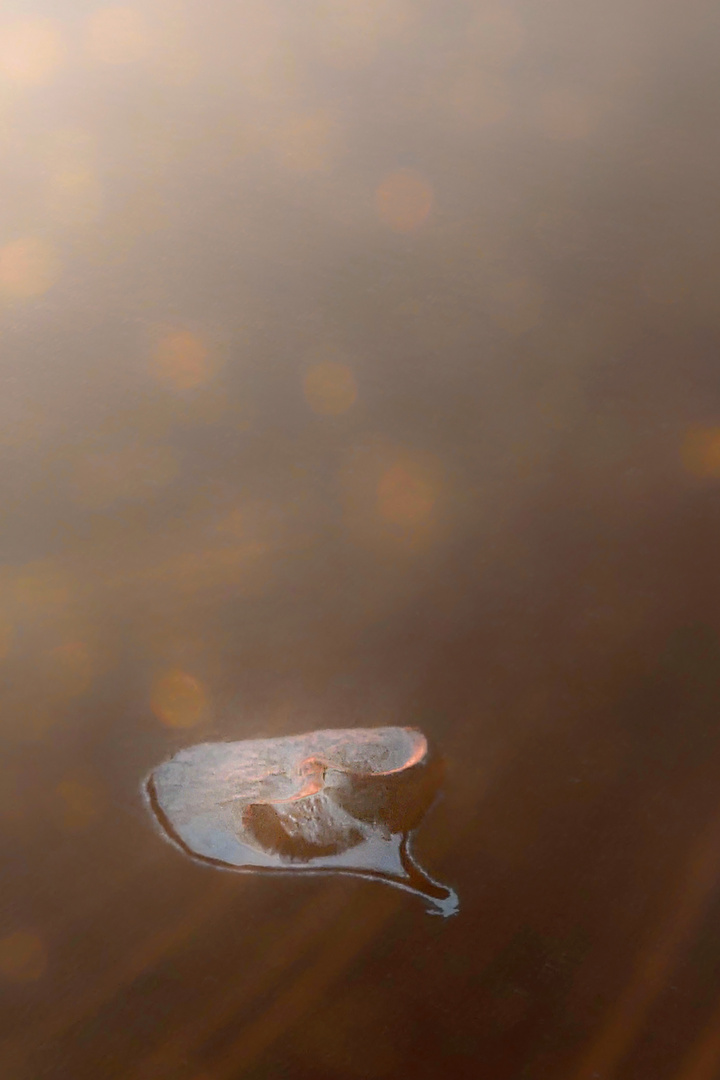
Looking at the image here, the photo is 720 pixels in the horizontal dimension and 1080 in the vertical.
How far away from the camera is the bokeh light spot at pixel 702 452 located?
3.80 feet

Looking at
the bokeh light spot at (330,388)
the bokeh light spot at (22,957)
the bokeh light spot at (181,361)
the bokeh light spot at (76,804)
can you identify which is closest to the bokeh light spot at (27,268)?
the bokeh light spot at (181,361)

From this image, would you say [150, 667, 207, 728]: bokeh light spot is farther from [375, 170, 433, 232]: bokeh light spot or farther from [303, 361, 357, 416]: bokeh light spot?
[375, 170, 433, 232]: bokeh light spot

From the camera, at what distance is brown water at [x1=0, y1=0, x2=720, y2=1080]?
84 centimetres

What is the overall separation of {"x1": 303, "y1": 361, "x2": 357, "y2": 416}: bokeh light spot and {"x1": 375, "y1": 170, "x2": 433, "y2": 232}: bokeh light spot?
0.27 meters

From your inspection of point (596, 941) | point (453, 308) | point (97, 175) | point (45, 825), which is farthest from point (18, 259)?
point (596, 941)

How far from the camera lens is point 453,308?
4.26 feet

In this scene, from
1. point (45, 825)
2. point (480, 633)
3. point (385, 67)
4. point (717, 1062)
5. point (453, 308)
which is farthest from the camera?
point (385, 67)

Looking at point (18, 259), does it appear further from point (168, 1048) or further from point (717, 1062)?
point (717, 1062)

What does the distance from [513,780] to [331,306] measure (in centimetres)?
69

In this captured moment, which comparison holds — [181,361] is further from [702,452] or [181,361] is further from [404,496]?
Result: [702,452]

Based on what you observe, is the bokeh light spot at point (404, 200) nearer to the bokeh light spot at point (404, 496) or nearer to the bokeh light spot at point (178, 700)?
the bokeh light spot at point (404, 496)

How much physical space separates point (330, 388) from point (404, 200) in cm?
36

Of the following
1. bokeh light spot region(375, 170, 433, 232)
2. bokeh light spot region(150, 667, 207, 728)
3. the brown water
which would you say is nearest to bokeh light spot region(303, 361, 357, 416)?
the brown water

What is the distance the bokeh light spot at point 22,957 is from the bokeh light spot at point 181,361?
0.68 m
